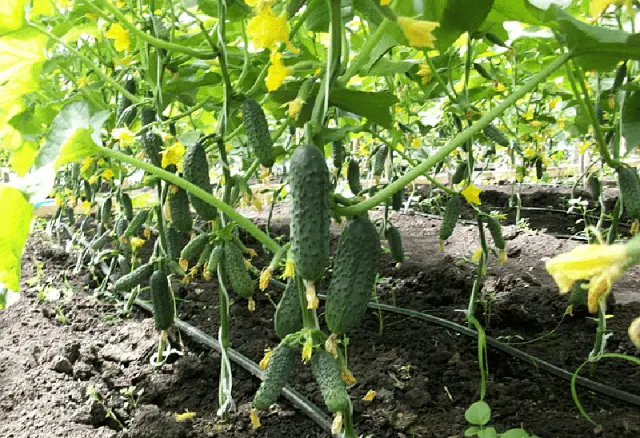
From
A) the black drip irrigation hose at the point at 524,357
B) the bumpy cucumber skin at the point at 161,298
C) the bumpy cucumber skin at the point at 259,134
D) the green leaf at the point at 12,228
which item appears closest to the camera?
the green leaf at the point at 12,228

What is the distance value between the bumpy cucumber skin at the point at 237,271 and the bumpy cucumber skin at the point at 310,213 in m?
0.51

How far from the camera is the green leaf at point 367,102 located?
137 cm

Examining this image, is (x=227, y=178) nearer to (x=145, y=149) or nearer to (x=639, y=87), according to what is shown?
(x=145, y=149)

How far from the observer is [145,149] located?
1.59 metres


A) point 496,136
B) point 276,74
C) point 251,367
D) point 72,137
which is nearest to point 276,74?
point 276,74

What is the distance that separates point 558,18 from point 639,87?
28.3 inches

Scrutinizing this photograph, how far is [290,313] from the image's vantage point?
1203 millimetres

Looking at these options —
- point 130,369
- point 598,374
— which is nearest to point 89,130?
point 130,369

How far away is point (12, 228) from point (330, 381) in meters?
0.73

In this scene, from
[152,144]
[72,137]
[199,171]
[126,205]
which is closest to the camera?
[72,137]

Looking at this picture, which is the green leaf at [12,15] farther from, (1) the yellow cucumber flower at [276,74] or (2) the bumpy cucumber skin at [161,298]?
(1) the yellow cucumber flower at [276,74]

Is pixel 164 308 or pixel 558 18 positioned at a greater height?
pixel 558 18

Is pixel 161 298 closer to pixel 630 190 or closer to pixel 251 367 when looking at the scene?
pixel 251 367

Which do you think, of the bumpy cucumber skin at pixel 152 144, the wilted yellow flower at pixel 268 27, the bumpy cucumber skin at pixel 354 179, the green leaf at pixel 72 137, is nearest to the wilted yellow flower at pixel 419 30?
the wilted yellow flower at pixel 268 27
